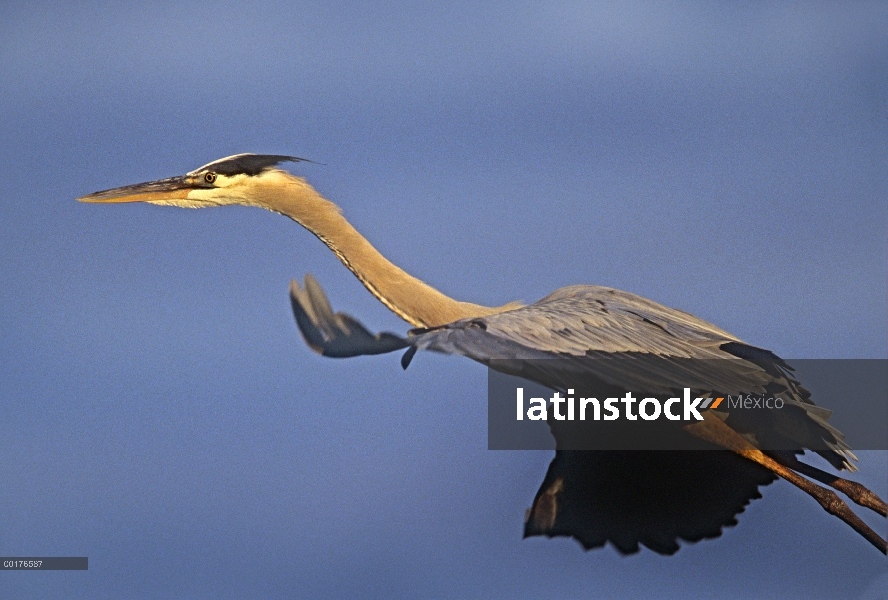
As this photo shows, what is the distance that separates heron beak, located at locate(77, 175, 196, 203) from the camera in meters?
2.87

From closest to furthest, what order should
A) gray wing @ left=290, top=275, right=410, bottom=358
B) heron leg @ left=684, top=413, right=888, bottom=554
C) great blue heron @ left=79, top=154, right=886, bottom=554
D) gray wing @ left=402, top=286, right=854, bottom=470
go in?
gray wing @ left=402, top=286, right=854, bottom=470 < great blue heron @ left=79, top=154, right=886, bottom=554 < gray wing @ left=290, top=275, right=410, bottom=358 < heron leg @ left=684, top=413, right=888, bottom=554

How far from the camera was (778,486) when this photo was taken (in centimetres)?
302

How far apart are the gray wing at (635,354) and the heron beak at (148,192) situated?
1.24 metres

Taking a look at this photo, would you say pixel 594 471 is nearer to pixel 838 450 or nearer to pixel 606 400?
pixel 606 400

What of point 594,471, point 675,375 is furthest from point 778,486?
point 675,375

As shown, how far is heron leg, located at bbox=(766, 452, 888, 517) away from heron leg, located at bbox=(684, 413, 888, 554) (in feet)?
0.07

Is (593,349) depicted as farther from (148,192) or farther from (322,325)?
(148,192)

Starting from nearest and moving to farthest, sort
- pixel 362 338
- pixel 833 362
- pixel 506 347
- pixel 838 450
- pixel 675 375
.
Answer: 1. pixel 506 347
2. pixel 675 375
3. pixel 362 338
4. pixel 838 450
5. pixel 833 362

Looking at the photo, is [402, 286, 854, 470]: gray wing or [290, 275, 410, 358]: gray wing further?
[290, 275, 410, 358]: gray wing

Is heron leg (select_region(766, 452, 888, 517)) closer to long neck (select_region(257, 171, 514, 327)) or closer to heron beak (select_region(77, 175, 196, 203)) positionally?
long neck (select_region(257, 171, 514, 327))

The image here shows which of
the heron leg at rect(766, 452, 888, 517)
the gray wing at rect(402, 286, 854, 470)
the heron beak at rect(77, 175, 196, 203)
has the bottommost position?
the heron leg at rect(766, 452, 888, 517)

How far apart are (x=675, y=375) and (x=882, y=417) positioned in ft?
3.87

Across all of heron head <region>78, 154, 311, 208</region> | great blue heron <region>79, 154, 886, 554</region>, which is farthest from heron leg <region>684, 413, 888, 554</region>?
heron head <region>78, 154, 311, 208</region>

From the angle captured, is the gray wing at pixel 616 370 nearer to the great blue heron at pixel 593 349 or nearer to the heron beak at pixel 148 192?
the great blue heron at pixel 593 349
